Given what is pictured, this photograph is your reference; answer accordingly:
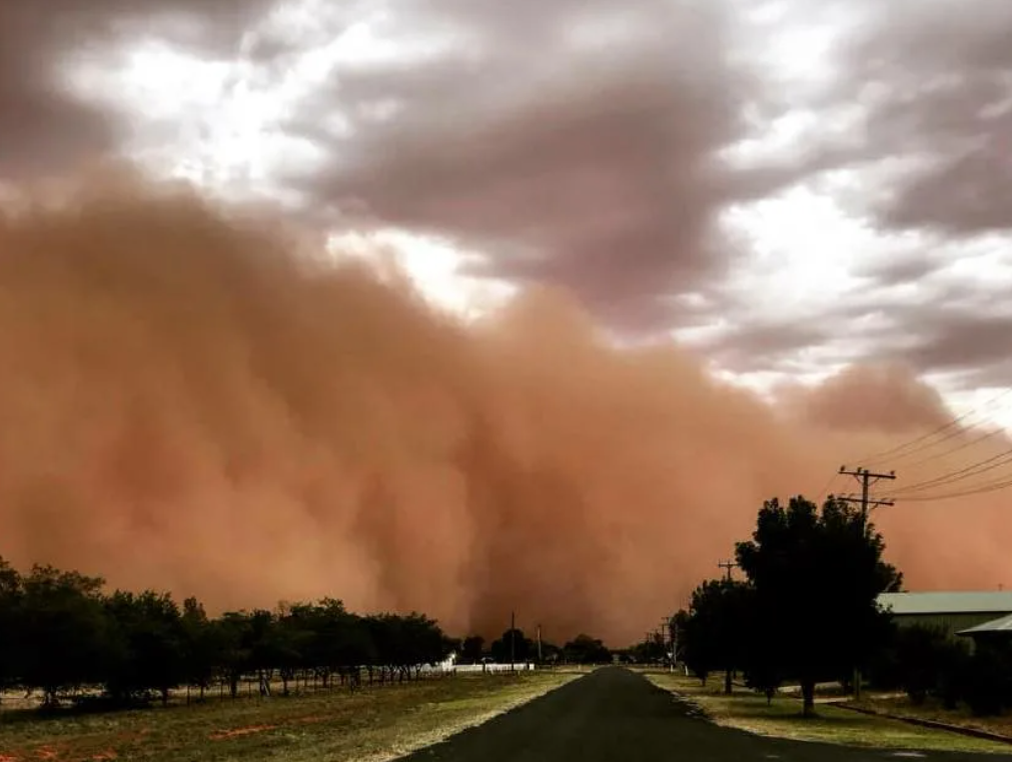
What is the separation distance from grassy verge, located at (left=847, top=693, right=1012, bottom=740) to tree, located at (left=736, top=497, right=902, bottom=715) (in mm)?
4951

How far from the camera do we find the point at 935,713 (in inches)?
2319

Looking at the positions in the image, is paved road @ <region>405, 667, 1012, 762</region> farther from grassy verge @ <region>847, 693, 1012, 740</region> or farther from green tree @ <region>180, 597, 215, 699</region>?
green tree @ <region>180, 597, 215, 699</region>

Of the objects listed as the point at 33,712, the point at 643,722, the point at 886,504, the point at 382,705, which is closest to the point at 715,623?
the point at 886,504

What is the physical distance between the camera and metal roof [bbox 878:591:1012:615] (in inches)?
5192

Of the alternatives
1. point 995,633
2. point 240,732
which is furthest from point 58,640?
point 995,633

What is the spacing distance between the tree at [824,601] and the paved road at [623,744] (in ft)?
23.0

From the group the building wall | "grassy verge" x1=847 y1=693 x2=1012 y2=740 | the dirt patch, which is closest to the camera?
the dirt patch

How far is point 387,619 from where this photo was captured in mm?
189750

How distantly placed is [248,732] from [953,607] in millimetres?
109332

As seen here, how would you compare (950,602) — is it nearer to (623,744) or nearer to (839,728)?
(839,728)

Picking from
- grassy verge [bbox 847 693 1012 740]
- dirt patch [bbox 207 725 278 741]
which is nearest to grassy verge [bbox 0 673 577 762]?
dirt patch [bbox 207 725 278 741]

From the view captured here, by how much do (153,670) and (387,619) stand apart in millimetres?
102955

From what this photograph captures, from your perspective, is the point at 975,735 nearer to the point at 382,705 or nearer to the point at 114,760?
the point at 114,760

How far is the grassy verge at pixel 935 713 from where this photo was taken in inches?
1907
